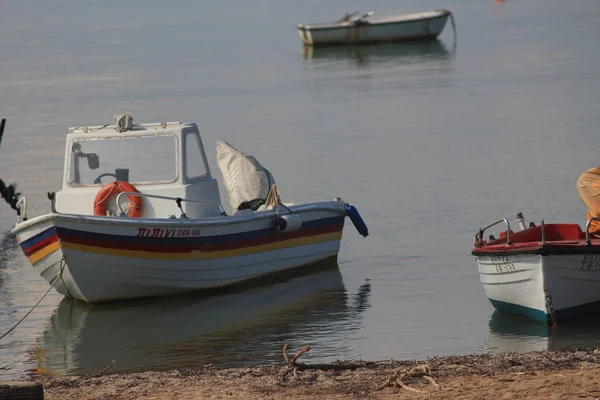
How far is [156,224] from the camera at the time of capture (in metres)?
14.9

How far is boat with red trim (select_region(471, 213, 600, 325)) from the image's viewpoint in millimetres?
12773

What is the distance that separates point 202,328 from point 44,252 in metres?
2.00

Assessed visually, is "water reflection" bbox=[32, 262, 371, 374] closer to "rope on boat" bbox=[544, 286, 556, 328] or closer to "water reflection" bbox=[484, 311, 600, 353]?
"water reflection" bbox=[484, 311, 600, 353]

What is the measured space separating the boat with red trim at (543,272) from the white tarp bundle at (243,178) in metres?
4.37

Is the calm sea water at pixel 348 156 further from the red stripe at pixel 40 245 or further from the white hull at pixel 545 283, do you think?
the red stripe at pixel 40 245

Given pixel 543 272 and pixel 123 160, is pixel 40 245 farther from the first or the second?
pixel 543 272

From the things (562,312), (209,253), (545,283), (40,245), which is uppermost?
(40,245)

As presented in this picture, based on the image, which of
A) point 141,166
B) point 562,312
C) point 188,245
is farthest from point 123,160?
point 562,312

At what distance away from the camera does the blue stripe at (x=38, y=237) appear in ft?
47.5

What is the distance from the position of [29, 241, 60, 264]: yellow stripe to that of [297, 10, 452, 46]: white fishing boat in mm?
43079

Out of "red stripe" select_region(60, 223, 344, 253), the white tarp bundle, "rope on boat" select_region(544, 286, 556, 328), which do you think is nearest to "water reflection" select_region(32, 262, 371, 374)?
"red stripe" select_region(60, 223, 344, 253)

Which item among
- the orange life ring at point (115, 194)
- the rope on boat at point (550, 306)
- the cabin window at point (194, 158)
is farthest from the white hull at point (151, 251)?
the rope on boat at point (550, 306)

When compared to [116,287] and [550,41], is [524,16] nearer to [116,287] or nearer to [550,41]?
[550,41]

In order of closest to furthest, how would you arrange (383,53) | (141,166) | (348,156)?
1. (141,166)
2. (348,156)
3. (383,53)
